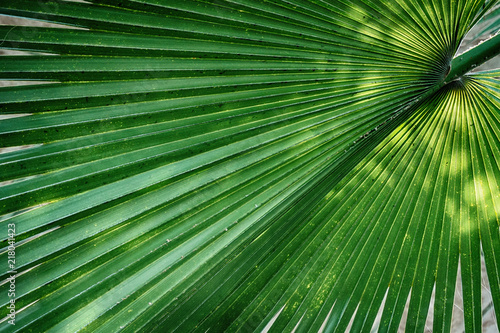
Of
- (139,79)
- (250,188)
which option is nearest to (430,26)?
(250,188)

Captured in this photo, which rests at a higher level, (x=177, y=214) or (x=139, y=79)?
(x=139, y=79)

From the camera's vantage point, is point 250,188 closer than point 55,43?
No

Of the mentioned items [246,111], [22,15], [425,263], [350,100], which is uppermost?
[22,15]

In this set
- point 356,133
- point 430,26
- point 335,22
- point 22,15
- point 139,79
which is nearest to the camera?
point 22,15

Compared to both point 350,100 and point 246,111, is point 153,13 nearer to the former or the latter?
point 246,111

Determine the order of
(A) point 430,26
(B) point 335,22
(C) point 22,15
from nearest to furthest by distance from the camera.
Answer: (C) point 22,15 < (B) point 335,22 < (A) point 430,26

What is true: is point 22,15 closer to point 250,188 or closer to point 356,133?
point 250,188

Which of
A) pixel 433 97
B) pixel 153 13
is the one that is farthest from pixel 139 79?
pixel 433 97
